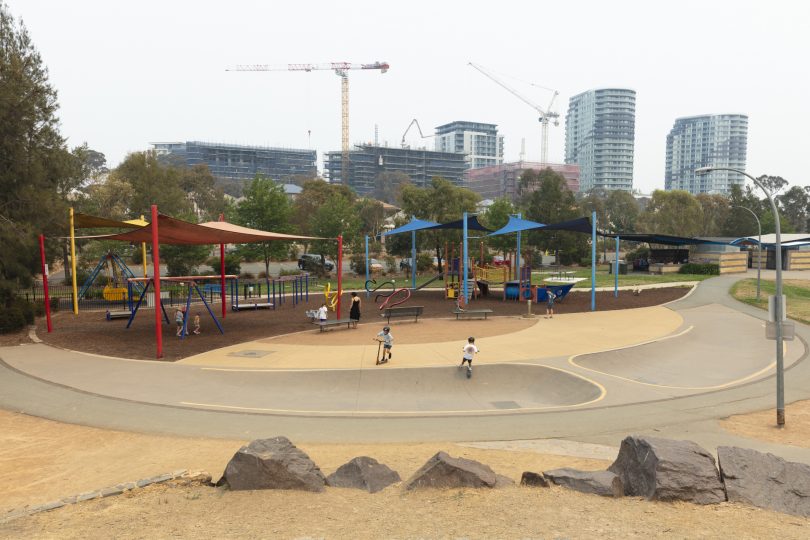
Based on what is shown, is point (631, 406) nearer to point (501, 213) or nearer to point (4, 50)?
point (4, 50)

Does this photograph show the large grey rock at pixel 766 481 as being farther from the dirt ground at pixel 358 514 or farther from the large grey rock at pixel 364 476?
the large grey rock at pixel 364 476

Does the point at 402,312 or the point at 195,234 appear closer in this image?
the point at 195,234

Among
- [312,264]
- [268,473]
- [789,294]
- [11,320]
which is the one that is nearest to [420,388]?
[268,473]

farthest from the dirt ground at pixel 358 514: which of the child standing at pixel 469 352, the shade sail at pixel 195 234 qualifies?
the shade sail at pixel 195 234

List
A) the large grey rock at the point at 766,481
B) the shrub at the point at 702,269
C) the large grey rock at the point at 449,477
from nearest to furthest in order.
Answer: the large grey rock at the point at 766,481, the large grey rock at the point at 449,477, the shrub at the point at 702,269

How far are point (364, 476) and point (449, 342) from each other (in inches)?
497

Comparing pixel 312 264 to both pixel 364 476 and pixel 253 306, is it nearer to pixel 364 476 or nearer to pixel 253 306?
pixel 253 306

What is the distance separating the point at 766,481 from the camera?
24.6 ft

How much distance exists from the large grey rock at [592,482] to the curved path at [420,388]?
3.48 metres

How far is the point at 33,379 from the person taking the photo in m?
15.6

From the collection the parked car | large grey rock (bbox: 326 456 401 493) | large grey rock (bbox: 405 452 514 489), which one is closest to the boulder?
large grey rock (bbox: 405 452 514 489)

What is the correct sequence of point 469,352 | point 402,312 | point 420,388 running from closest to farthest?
point 420,388
point 469,352
point 402,312

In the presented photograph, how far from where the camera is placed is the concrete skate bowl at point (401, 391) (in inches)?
532

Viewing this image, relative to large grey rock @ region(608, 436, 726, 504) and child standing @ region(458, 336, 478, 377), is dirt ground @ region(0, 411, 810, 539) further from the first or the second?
child standing @ region(458, 336, 478, 377)
